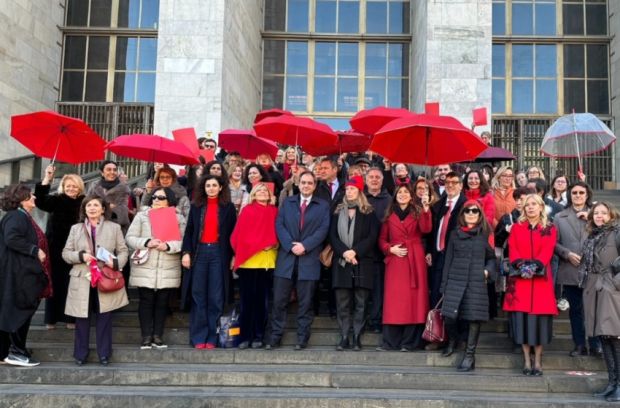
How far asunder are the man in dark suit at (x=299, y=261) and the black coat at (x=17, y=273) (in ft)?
8.76

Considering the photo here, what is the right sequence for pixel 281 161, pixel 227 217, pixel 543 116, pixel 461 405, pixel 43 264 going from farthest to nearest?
pixel 543 116 < pixel 281 161 < pixel 227 217 < pixel 43 264 < pixel 461 405

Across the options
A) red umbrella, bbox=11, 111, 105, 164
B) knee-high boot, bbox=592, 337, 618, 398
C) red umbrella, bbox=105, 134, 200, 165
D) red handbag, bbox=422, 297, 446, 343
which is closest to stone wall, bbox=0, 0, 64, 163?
red umbrella, bbox=11, 111, 105, 164

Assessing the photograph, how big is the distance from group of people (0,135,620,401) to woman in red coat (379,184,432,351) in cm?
2

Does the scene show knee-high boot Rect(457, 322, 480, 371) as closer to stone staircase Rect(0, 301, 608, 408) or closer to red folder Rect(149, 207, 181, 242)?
stone staircase Rect(0, 301, 608, 408)

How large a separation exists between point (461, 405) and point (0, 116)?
13.5 meters

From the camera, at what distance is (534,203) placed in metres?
6.67

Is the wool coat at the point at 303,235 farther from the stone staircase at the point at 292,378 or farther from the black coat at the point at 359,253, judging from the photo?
the stone staircase at the point at 292,378

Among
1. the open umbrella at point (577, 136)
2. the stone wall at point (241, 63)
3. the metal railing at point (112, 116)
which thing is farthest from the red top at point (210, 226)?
the metal railing at point (112, 116)

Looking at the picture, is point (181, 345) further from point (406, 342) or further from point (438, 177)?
point (438, 177)

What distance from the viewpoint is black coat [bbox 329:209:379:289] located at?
23.3 ft

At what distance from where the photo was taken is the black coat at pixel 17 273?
6.50 m

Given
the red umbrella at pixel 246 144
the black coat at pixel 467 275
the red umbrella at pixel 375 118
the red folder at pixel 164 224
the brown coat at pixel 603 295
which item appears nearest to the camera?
the brown coat at pixel 603 295

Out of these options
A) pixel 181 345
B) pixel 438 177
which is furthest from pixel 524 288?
pixel 181 345

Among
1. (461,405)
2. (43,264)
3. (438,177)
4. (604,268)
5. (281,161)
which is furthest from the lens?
(281,161)
